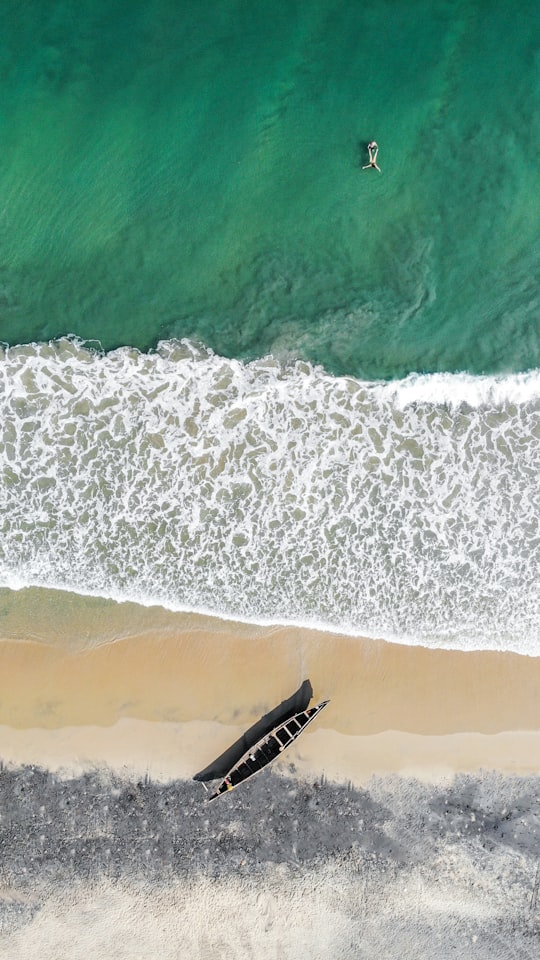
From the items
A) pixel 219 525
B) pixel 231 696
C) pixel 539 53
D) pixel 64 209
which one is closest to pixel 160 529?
pixel 219 525

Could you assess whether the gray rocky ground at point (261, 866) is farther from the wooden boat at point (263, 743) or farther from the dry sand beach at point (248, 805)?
the wooden boat at point (263, 743)

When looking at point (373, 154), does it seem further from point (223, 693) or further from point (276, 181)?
point (223, 693)

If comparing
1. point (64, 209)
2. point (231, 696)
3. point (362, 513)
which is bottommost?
point (231, 696)

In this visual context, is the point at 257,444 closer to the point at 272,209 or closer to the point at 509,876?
the point at 272,209

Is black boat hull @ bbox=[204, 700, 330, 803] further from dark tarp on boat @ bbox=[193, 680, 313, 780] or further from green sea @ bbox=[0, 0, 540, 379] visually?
→ green sea @ bbox=[0, 0, 540, 379]

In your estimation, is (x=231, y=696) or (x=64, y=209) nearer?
(x=231, y=696)

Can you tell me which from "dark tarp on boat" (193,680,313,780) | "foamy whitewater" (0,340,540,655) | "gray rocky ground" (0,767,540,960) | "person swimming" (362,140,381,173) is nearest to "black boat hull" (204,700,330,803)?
"dark tarp on boat" (193,680,313,780)

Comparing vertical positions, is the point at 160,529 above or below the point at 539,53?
below
